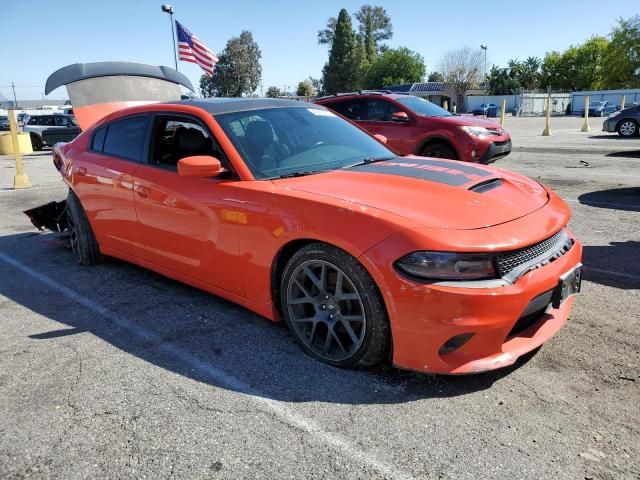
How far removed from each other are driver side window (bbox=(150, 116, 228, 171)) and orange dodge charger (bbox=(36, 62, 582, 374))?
1 centimetres

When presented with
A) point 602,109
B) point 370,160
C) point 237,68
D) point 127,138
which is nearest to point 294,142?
point 370,160

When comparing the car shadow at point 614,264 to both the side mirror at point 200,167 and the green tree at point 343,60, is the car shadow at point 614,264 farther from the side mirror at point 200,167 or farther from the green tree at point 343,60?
the green tree at point 343,60

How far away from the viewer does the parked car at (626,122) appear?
1783 centimetres

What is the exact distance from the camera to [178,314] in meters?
3.89

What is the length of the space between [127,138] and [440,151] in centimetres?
616

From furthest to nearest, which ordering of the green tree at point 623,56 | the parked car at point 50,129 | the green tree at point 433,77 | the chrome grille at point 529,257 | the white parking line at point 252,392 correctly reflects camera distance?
1. the green tree at point 433,77
2. the green tree at point 623,56
3. the parked car at point 50,129
4. the chrome grille at point 529,257
5. the white parking line at point 252,392

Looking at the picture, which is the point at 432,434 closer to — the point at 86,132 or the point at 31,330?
the point at 31,330

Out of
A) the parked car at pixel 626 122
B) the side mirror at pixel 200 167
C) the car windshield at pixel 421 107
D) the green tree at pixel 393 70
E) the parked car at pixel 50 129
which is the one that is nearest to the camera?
the side mirror at pixel 200 167

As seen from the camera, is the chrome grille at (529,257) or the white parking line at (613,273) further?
the white parking line at (613,273)

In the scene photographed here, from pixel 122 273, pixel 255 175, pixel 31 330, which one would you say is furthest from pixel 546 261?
pixel 122 273

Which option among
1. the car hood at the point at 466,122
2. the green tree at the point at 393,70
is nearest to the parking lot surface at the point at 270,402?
the car hood at the point at 466,122

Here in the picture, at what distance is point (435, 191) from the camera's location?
3016 millimetres

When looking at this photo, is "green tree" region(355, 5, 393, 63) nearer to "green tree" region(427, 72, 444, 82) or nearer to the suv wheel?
"green tree" region(427, 72, 444, 82)

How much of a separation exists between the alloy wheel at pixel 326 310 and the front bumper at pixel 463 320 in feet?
0.88
